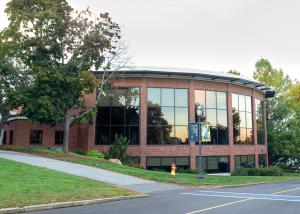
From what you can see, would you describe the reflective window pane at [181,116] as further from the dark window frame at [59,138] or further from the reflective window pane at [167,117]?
the dark window frame at [59,138]

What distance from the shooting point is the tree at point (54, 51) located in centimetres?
3288

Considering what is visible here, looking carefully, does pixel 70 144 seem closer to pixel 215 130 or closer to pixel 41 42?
pixel 41 42

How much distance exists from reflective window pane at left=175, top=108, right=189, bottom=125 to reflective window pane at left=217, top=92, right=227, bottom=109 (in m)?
4.59

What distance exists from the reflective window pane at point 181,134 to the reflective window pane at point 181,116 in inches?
21.2

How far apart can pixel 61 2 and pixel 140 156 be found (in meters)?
16.8

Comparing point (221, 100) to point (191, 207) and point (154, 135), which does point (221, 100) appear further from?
point (191, 207)

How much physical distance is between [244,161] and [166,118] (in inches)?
462

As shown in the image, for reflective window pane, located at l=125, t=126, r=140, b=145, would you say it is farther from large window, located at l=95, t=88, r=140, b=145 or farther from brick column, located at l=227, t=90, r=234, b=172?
brick column, located at l=227, t=90, r=234, b=172

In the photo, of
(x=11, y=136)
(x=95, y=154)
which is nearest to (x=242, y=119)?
(x=95, y=154)

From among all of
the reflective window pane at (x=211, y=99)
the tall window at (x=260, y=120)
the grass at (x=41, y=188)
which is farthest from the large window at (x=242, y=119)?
the grass at (x=41, y=188)

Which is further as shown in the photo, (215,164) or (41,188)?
(215,164)

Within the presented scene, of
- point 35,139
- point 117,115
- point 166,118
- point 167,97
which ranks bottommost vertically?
point 35,139

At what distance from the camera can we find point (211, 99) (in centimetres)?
4319

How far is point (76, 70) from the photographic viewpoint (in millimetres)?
34938
